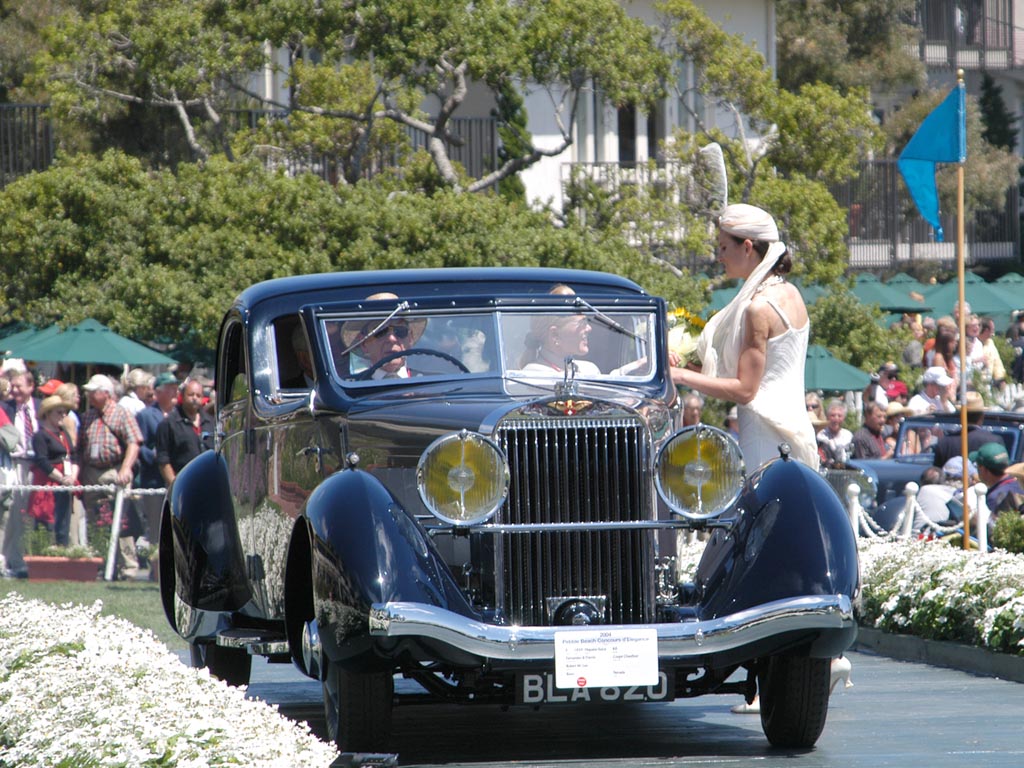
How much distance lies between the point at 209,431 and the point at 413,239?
12.1 metres

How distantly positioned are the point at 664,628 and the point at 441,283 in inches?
87.1

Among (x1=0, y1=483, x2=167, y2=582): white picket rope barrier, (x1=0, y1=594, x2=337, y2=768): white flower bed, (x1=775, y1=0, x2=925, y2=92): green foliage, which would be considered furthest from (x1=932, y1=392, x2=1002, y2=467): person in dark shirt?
(x1=775, y1=0, x2=925, y2=92): green foliage

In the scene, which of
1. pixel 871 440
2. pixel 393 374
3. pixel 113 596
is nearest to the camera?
pixel 393 374

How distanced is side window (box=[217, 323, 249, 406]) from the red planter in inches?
295

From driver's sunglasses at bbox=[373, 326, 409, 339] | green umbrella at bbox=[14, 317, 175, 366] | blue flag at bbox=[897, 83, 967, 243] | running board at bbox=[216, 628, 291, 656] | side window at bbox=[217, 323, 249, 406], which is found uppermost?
blue flag at bbox=[897, 83, 967, 243]

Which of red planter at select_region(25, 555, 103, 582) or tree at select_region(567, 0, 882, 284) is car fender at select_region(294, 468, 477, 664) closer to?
red planter at select_region(25, 555, 103, 582)

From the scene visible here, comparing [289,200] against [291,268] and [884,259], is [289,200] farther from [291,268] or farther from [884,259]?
[884,259]

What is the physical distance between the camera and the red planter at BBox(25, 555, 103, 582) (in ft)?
54.5

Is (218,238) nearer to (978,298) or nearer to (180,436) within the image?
(180,436)

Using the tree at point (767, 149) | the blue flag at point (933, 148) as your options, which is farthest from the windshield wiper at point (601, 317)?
the tree at point (767, 149)

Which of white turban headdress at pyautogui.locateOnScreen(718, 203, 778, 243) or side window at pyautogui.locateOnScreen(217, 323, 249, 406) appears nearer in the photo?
white turban headdress at pyautogui.locateOnScreen(718, 203, 778, 243)

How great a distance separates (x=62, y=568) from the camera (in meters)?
16.7

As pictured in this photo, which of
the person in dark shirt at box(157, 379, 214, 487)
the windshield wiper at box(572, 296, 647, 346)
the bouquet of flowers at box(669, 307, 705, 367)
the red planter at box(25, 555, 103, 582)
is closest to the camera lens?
the windshield wiper at box(572, 296, 647, 346)

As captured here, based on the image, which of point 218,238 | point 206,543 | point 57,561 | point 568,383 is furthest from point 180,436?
point 568,383
